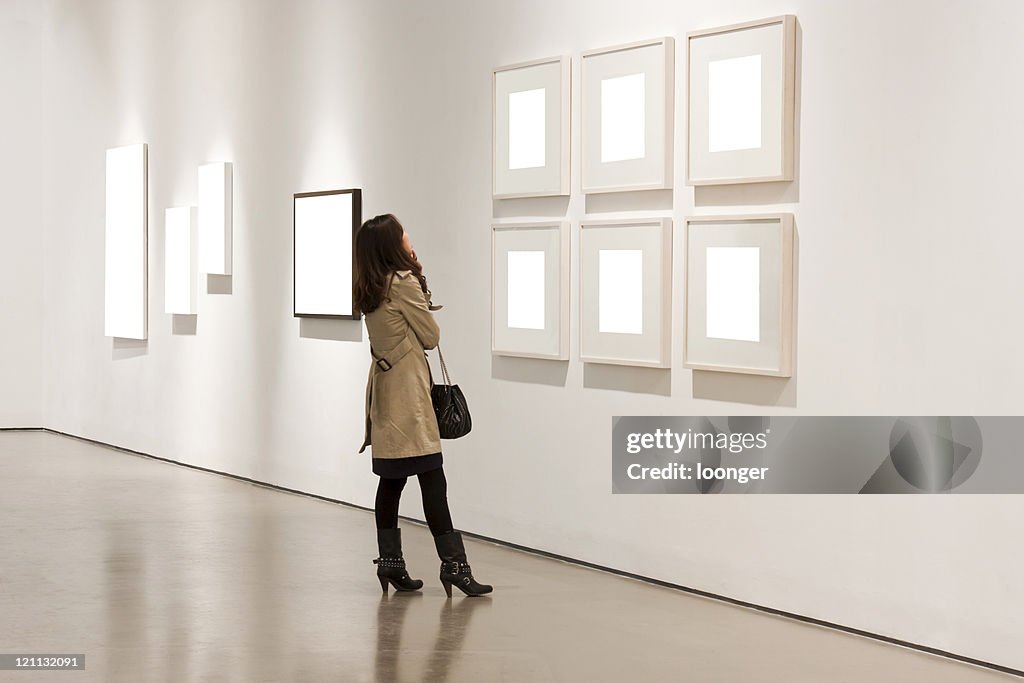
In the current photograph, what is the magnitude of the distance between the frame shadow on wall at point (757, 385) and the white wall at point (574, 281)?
0.02m

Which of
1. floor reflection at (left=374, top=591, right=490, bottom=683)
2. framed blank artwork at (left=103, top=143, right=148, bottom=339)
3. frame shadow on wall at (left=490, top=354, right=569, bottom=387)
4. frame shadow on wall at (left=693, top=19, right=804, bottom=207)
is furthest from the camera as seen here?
framed blank artwork at (left=103, top=143, right=148, bottom=339)

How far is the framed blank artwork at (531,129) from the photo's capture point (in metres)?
7.70

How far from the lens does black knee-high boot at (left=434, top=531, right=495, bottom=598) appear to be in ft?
21.8

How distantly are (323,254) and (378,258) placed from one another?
11.9ft

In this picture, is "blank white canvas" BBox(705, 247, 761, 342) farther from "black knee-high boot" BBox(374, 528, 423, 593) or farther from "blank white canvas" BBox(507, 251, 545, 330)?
"black knee-high boot" BBox(374, 528, 423, 593)

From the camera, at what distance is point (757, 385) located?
654cm

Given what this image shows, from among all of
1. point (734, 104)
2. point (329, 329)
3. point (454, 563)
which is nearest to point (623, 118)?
point (734, 104)

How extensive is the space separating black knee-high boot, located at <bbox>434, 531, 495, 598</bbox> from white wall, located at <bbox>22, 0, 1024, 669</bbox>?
3.44 feet

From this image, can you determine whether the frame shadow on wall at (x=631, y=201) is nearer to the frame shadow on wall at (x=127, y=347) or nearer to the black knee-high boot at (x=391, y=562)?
the black knee-high boot at (x=391, y=562)

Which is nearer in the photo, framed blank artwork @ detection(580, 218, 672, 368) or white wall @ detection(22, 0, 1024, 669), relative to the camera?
white wall @ detection(22, 0, 1024, 669)

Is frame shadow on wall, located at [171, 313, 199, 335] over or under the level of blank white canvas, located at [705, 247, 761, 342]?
under

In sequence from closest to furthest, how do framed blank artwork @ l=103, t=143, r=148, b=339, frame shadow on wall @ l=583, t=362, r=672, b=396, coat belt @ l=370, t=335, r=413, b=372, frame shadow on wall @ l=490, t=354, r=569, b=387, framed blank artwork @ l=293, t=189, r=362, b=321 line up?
coat belt @ l=370, t=335, r=413, b=372 → frame shadow on wall @ l=583, t=362, r=672, b=396 → frame shadow on wall @ l=490, t=354, r=569, b=387 → framed blank artwork @ l=293, t=189, r=362, b=321 → framed blank artwork @ l=103, t=143, r=148, b=339

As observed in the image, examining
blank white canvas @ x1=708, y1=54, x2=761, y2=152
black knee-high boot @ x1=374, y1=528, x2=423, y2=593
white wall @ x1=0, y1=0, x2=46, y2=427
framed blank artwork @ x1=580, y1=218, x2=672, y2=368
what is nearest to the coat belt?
black knee-high boot @ x1=374, y1=528, x2=423, y2=593

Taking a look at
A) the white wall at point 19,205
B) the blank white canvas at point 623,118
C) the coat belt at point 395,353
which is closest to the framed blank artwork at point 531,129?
the blank white canvas at point 623,118
